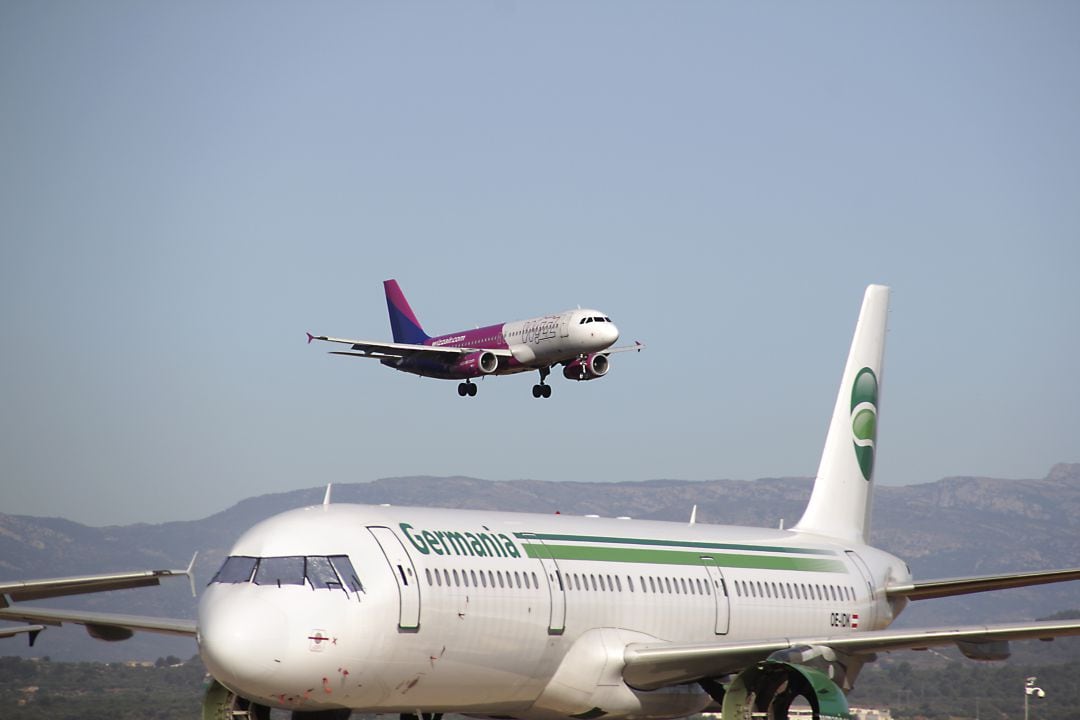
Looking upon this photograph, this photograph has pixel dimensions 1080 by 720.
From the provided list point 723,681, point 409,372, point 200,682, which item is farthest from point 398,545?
point 409,372

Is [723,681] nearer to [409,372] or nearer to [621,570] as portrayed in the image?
[621,570]

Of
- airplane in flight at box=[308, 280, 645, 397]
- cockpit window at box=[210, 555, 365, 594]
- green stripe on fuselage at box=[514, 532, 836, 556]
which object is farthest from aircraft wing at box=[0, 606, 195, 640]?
airplane in flight at box=[308, 280, 645, 397]

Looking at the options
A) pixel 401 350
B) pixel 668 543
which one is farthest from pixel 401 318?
pixel 668 543

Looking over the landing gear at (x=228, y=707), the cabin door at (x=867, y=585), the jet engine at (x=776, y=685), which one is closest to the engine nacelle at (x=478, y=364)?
the cabin door at (x=867, y=585)

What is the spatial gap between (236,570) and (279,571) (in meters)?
0.61

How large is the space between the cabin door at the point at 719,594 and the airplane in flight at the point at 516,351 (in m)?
27.6

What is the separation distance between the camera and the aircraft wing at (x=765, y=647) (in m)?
25.6

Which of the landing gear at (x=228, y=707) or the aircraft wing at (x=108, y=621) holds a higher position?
the aircraft wing at (x=108, y=621)

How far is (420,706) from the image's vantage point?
2417cm

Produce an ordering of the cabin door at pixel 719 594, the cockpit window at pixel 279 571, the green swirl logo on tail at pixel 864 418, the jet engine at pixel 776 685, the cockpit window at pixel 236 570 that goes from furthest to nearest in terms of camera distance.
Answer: the green swirl logo on tail at pixel 864 418
the cabin door at pixel 719 594
the jet engine at pixel 776 685
the cockpit window at pixel 236 570
the cockpit window at pixel 279 571

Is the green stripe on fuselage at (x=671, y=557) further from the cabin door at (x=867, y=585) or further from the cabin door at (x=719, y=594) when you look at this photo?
the cabin door at (x=867, y=585)

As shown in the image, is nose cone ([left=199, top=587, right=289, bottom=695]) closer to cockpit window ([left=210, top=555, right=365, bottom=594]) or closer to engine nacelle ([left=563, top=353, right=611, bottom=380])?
cockpit window ([left=210, top=555, right=365, bottom=594])

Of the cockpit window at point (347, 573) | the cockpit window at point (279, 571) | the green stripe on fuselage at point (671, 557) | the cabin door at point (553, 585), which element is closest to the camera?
the cockpit window at point (279, 571)

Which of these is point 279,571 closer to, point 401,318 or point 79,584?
point 79,584
